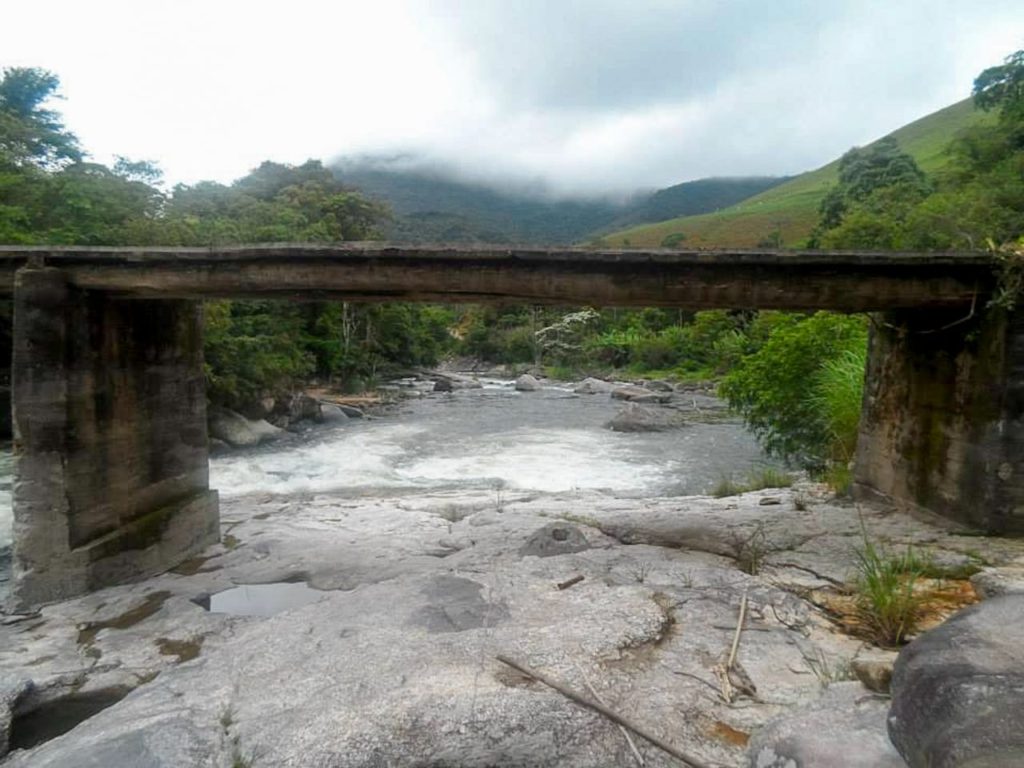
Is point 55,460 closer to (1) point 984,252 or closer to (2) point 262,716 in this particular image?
(2) point 262,716

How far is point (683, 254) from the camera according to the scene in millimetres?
5418

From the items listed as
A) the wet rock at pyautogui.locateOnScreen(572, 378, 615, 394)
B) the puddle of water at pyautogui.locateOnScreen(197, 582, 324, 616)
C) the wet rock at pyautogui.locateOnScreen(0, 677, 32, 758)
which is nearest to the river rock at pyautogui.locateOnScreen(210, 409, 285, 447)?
the puddle of water at pyautogui.locateOnScreen(197, 582, 324, 616)

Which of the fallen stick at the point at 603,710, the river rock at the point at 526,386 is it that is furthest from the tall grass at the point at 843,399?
the river rock at the point at 526,386

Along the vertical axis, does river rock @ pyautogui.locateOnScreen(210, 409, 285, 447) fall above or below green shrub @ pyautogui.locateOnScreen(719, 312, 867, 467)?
below

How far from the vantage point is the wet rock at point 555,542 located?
6.18 m

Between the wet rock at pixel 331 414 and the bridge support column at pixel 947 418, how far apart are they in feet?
54.5

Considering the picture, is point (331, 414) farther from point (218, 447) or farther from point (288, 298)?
point (288, 298)

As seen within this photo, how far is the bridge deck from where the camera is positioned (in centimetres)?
536

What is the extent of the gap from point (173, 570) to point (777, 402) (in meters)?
9.59

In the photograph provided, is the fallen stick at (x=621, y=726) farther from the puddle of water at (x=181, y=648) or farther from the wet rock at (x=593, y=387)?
the wet rock at (x=593, y=387)

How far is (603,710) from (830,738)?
106cm

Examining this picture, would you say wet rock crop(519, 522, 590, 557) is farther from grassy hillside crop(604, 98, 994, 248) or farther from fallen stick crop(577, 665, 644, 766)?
grassy hillside crop(604, 98, 994, 248)

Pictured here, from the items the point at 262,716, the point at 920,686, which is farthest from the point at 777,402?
the point at 262,716

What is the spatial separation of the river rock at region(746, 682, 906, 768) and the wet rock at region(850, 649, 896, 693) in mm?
86
